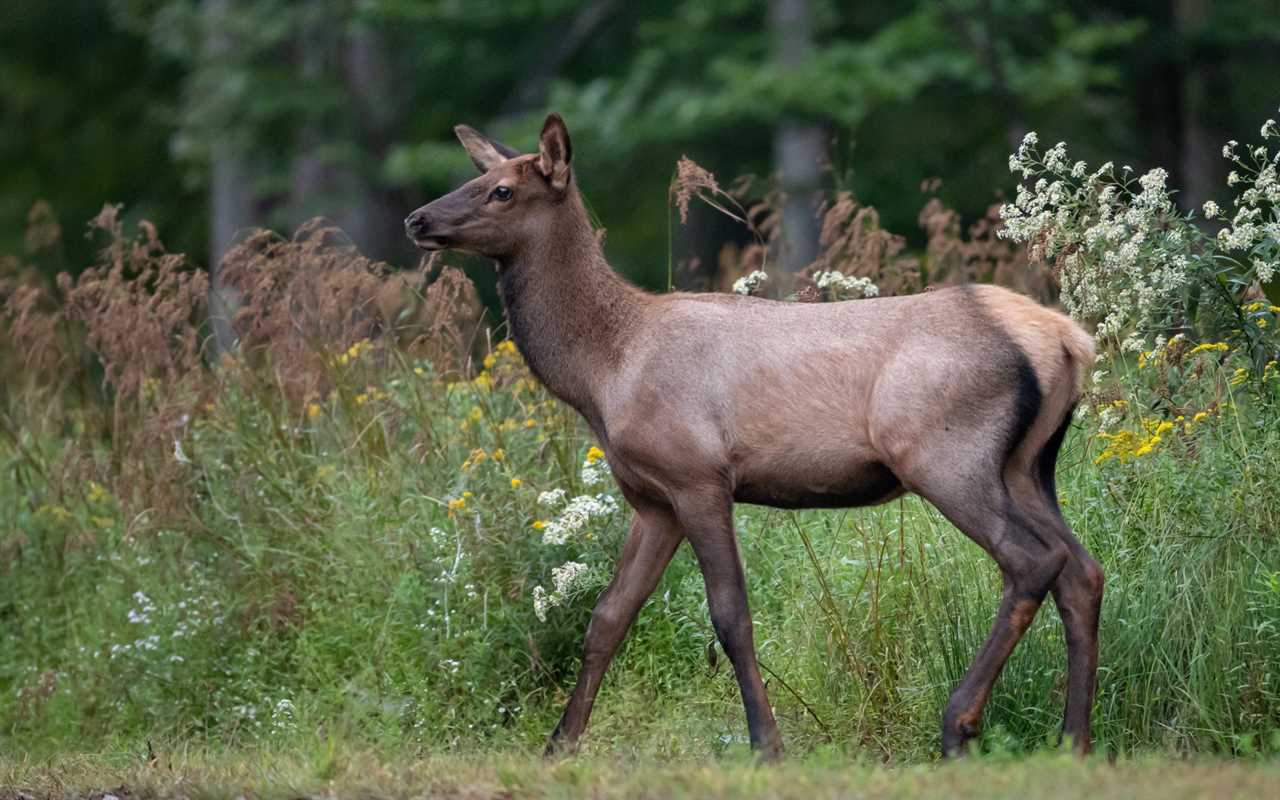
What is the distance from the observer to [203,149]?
22812mm

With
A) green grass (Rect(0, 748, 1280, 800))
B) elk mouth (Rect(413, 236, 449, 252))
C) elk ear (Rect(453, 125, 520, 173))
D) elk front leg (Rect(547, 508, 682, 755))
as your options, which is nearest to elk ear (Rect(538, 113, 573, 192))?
elk ear (Rect(453, 125, 520, 173))

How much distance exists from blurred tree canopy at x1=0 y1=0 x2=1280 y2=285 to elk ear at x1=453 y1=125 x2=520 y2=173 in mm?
11942

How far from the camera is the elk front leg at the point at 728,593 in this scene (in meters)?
6.89

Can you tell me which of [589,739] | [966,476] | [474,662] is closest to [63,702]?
[474,662]

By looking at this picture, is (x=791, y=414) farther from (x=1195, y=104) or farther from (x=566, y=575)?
(x=1195, y=104)

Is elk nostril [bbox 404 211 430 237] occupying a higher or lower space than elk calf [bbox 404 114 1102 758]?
higher

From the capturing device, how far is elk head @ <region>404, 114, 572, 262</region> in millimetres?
7535

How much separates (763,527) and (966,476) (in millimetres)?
2514

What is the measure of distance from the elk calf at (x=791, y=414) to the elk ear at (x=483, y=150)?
0.42 m

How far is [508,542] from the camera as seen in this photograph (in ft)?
28.6

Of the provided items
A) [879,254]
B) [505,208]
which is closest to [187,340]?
[505,208]

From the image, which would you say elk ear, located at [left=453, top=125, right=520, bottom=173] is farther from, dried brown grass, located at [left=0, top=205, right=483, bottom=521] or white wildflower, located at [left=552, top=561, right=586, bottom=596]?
white wildflower, located at [left=552, top=561, right=586, bottom=596]

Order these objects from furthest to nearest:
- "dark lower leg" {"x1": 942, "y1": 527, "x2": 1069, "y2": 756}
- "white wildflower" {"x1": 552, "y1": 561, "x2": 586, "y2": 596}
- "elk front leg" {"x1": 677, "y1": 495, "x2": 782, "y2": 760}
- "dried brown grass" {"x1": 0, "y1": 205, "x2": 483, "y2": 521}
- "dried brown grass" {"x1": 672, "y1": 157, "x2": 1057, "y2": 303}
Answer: "dried brown grass" {"x1": 0, "y1": 205, "x2": 483, "y2": 521} < "dried brown grass" {"x1": 672, "y1": 157, "x2": 1057, "y2": 303} < "white wildflower" {"x1": 552, "y1": 561, "x2": 586, "y2": 596} < "elk front leg" {"x1": 677, "y1": 495, "x2": 782, "y2": 760} < "dark lower leg" {"x1": 942, "y1": 527, "x2": 1069, "y2": 756}

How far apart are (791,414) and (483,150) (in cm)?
201
